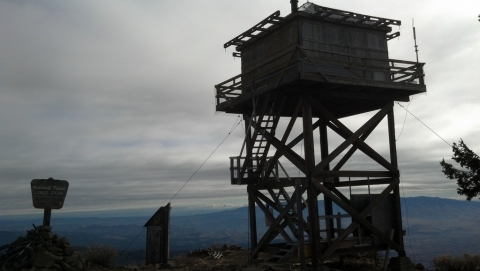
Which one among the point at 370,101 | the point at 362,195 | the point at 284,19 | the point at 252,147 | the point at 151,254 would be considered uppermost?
the point at 284,19

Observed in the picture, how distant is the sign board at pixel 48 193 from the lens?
1875 centimetres

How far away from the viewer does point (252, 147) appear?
22.8 meters

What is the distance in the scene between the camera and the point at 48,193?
18.9 m

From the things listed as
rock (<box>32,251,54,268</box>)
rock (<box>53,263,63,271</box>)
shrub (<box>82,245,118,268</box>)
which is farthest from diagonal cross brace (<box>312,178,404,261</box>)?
rock (<box>32,251,54,268</box>)

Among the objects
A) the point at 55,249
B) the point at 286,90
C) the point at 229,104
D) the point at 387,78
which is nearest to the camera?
the point at 55,249

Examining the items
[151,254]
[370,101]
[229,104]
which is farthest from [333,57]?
[151,254]

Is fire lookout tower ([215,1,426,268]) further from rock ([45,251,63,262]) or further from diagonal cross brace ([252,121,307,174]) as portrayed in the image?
rock ([45,251,63,262])

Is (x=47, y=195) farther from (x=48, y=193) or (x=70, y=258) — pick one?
(x=70, y=258)

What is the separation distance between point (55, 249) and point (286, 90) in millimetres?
11216

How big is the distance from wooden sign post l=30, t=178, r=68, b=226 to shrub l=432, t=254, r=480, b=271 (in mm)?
17267

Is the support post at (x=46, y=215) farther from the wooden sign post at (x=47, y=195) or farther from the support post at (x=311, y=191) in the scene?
the support post at (x=311, y=191)

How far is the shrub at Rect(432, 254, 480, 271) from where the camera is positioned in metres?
21.3

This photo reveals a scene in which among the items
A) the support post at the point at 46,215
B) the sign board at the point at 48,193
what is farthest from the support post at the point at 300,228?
the support post at the point at 46,215

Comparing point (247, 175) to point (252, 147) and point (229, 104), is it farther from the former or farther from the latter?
point (229, 104)
